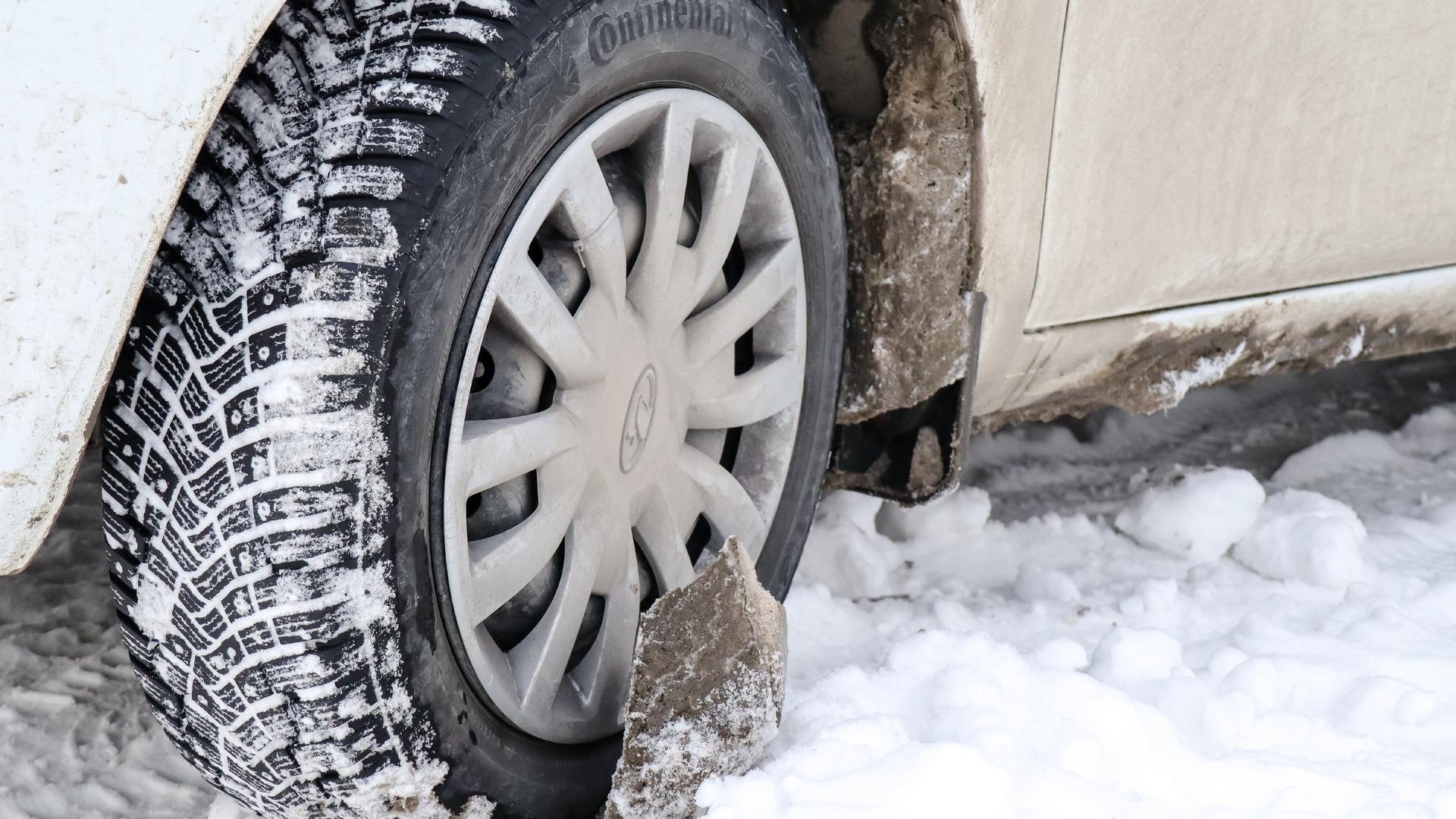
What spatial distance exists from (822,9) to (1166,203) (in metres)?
0.66

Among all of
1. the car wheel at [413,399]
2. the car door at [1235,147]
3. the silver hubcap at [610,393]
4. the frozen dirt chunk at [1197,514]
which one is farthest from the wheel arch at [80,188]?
the frozen dirt chunk at [1197,514]

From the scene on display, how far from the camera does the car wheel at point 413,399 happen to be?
1.14m

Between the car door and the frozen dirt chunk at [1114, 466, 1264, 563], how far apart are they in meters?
0.47

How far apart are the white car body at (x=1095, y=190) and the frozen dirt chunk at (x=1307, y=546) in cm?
31

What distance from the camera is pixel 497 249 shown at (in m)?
1.26

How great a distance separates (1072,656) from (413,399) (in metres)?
1.16

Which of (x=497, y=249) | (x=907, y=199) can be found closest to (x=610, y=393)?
(x=497, y=249)

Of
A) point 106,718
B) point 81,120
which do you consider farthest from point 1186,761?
point 106,718

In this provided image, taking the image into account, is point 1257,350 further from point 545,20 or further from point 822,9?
point 545,20

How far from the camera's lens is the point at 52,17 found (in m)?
0.91

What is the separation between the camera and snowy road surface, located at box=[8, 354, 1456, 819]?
149 cm

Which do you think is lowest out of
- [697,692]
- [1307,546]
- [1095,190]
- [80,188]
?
[1307,546]

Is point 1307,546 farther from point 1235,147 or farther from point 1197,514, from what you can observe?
point 1235,147

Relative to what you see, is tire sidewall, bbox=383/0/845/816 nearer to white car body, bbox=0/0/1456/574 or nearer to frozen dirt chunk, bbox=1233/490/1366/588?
white car body, bbox=0/0/1456/574
